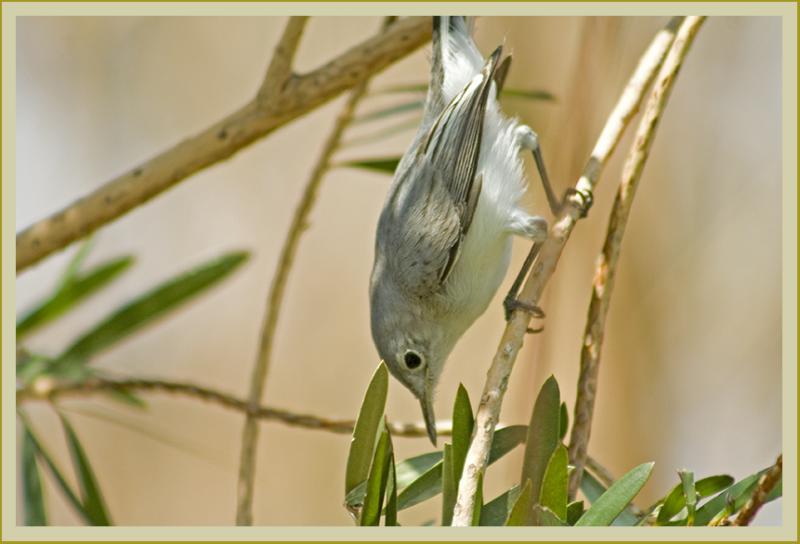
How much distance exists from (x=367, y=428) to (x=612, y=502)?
35 cm

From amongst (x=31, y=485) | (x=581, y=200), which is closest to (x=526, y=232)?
(x=581, y=200)

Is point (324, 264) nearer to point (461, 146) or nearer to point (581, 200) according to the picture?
point (461, 146)

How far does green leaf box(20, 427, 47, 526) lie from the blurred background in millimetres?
1069

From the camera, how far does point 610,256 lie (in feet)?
5.12

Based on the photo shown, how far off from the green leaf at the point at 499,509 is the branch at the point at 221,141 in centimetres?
108

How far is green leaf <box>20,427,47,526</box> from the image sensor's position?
2.00 metres

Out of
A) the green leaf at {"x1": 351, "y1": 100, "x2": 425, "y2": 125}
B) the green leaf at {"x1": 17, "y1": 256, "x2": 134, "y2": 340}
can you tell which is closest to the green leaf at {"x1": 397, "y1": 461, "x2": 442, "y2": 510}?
the green leaf at {"x1": 351, "y1": 100, "x2": 425, "y2": 125}

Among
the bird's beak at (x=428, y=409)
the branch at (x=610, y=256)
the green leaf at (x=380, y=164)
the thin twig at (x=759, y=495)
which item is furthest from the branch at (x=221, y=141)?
the thin twig at (x=759, y=495)

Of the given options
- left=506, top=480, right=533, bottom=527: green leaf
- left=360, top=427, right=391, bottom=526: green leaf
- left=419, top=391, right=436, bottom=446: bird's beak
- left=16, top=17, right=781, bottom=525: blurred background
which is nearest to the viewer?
left=506, top=480, right=533, bottom=527: green leaf

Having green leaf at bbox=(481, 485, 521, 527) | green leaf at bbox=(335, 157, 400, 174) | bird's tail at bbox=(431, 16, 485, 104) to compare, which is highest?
bird's tail at bbox=(431, 16, 485, 104)

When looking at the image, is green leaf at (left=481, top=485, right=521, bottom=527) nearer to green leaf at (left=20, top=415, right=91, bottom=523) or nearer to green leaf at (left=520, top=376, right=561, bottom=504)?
green leaf at (left=520, top=376, right=561, bottom=504)

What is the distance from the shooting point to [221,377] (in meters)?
4.42

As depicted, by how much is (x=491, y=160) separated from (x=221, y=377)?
242 cm

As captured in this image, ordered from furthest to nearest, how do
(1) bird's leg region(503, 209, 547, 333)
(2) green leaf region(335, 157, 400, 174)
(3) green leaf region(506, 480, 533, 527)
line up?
(2) green leaf region(335, 157, 400, 174), (1) bird's leg region(503, 209, 547, 333), (3) green leaf region(506, 480, 533, 527)
